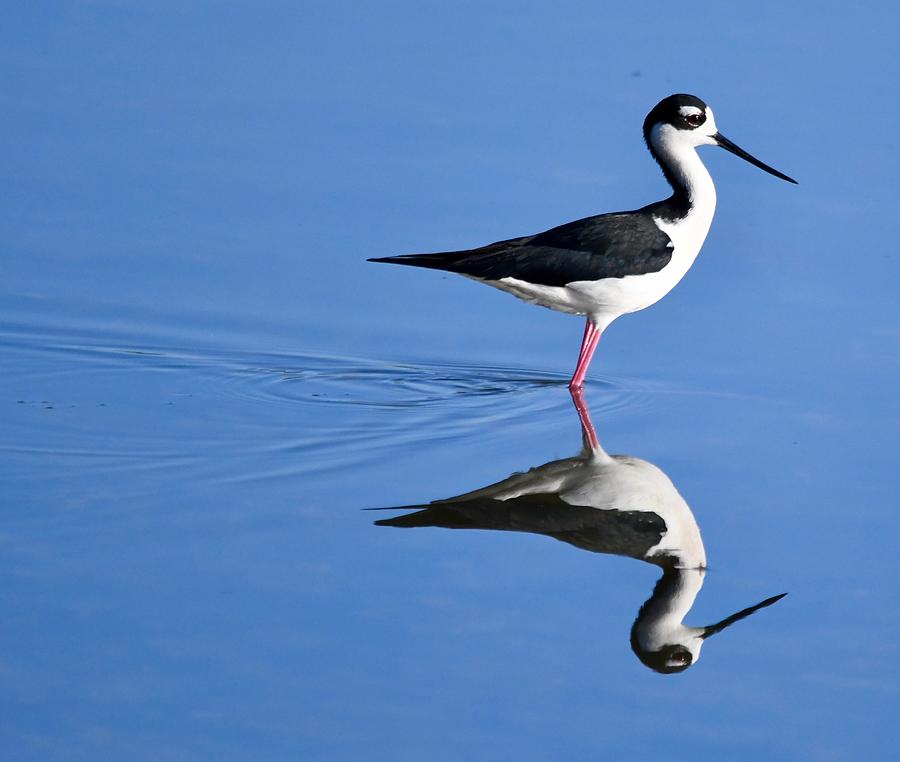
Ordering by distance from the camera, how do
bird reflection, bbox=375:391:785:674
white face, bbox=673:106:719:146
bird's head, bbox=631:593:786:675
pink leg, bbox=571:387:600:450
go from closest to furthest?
1. bird's head, bbox=631:593:786:675
2. bird reflection, bbox=375:391:785:674
3. pink leg, bbox=571:387:600:450
4. white face, bbox=673:106:719:146

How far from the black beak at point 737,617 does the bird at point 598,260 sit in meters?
2.59

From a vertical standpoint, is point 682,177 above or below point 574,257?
above

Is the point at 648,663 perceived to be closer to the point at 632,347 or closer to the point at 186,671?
the point at 186,671

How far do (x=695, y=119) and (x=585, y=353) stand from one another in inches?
53.4

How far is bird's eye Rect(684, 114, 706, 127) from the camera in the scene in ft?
28.4

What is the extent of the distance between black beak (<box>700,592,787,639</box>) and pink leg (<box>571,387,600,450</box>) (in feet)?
5.72

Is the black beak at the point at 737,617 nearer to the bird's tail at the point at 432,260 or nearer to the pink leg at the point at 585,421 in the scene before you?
the pink leg at the point at 585,421

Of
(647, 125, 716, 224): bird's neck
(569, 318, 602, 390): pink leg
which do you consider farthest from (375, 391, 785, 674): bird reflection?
(647, 125, 716, 224): bird's neck

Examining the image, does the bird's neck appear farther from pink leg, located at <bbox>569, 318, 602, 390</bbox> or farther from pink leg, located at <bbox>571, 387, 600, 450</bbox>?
pink leg, located at <bbox>571, 387, 600, 450</bbox>

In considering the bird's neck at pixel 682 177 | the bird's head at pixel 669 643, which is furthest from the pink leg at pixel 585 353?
the bird's head at pixel 669 643

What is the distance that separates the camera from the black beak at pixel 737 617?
5531 mm

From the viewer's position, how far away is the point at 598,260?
816 centimetres

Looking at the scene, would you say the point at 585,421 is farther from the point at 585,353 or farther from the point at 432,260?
the point at 432,260

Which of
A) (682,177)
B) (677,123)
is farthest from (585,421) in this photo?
(677,123)
